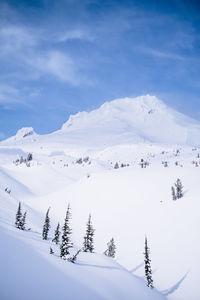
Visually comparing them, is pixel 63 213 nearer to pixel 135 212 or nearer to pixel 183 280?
pixel 135 212

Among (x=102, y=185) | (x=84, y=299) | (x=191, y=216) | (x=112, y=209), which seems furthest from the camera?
(x=102, y=185)

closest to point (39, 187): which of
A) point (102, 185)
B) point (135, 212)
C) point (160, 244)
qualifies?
point (102, 185)

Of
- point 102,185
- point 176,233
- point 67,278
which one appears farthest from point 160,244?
point 102,185

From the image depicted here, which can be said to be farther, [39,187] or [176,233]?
[39,187]

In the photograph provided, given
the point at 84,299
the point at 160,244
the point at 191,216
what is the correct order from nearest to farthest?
the point at 84,299
the point at 160,244
the point at 191,216

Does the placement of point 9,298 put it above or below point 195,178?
below

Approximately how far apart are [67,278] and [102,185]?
107901 mm

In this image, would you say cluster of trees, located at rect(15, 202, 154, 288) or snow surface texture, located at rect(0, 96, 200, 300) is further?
cluster of trees, located at rect(15, 202, 154, 288)

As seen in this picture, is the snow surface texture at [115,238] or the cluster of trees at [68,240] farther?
the cluster of trees at [68,240]

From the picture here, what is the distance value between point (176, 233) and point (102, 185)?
66249 millimetres

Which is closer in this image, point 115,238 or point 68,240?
point 68,240

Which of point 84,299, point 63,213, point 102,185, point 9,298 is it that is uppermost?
point 102,185

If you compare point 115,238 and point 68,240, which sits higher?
point 68,240

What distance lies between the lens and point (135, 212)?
280 feet
